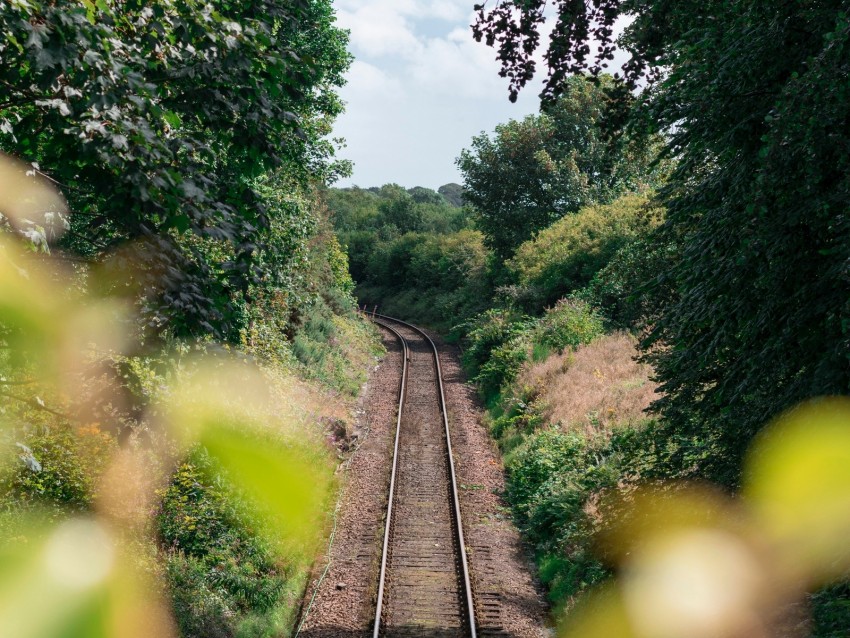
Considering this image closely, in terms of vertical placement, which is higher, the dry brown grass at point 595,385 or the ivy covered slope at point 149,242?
the dry brown grass at point 595,385

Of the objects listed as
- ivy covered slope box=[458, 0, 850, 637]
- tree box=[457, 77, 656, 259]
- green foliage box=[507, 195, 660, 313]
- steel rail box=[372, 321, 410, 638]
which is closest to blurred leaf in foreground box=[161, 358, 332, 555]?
steel rail box=[372, 321, 410, 638]

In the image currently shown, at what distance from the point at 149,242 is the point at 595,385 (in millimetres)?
15856

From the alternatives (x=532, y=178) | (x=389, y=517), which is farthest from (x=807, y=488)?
(x=532, y=178)

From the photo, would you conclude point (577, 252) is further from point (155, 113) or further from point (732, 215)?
point (155, 113)

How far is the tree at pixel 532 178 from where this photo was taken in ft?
143

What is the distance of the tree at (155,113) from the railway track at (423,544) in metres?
6.09

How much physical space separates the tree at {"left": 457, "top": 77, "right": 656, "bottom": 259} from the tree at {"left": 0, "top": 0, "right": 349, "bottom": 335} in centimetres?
3739

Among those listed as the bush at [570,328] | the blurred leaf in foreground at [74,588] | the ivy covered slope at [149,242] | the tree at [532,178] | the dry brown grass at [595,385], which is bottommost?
the blurred leaf in foreground at [74,588]

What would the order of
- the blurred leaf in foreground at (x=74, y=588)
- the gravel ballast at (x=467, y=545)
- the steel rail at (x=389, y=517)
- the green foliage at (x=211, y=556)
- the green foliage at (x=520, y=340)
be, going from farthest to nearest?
the green foliage at (x=520, y=340), the gravel ballast at (x=467, y=545), the steel rail at (x=389, y=517), the green foliage at (x=211, y=556), the blurred leaf in foreground at (x=74, y=588)

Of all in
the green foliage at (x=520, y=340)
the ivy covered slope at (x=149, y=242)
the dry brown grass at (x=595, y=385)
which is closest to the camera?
the ivy covered slope at (x=149, y=242)

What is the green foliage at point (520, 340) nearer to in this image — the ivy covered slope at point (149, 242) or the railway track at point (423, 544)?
the railway track at point (423, 544)

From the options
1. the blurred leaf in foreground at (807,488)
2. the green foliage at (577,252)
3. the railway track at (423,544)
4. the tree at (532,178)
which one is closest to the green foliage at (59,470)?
the railway track at (423,544)

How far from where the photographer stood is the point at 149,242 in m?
5.66

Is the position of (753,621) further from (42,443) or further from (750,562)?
(42,443)
